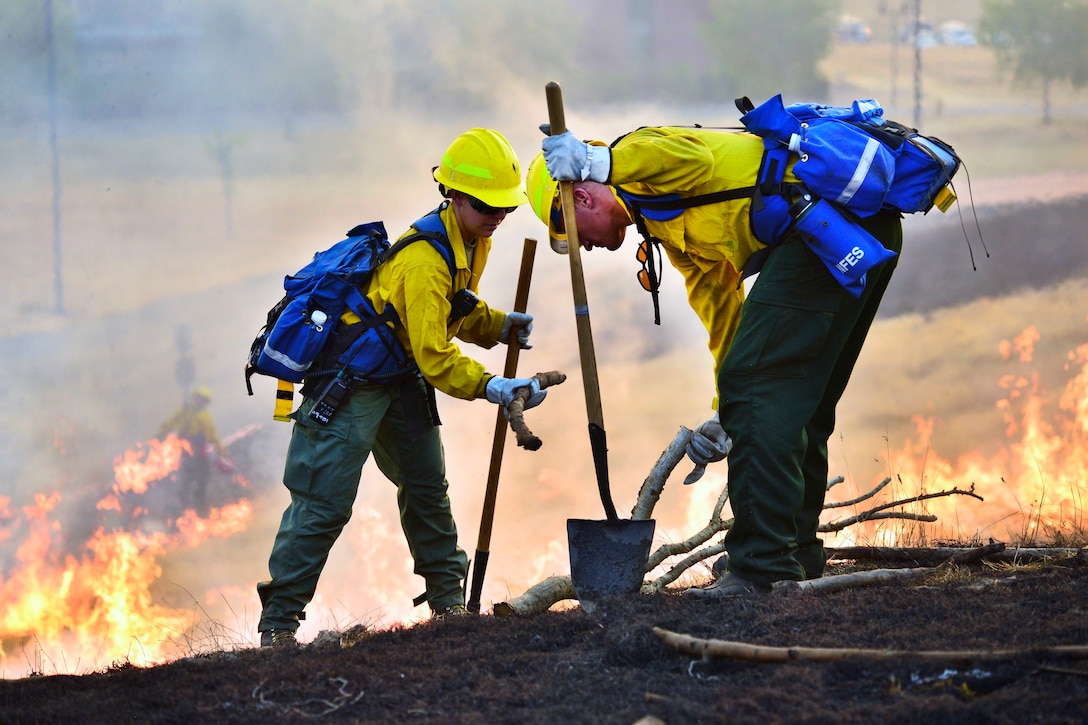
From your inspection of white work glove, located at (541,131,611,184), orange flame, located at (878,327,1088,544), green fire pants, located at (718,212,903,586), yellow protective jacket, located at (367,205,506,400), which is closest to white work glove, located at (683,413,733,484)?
green fire pants, located at (718,212,903,586)

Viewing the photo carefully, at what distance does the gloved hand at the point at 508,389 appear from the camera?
434 cm

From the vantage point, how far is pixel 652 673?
3.21m

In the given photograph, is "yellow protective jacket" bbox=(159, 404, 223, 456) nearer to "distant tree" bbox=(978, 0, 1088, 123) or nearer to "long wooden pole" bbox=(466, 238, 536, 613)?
"long wooden pole" bbox=(466, 238, 536, 613)

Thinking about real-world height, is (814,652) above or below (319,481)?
below

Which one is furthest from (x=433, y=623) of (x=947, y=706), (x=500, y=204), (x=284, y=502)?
(x=284, y=502)

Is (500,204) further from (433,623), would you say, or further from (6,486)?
(6,486)

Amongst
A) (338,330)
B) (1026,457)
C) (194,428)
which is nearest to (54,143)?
(194,428)

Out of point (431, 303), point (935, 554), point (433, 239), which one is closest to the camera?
point (431, 303)

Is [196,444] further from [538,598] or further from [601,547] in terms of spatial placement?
[601,547]

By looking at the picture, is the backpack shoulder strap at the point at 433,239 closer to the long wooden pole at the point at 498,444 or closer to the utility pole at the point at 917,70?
the long wooden pole at the point at 498,444

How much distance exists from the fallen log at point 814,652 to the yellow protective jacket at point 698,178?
55.6 inches

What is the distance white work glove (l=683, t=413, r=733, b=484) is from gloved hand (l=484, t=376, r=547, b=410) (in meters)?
0.72

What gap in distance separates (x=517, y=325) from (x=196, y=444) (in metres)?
5.41

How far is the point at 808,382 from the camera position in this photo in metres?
4.04
